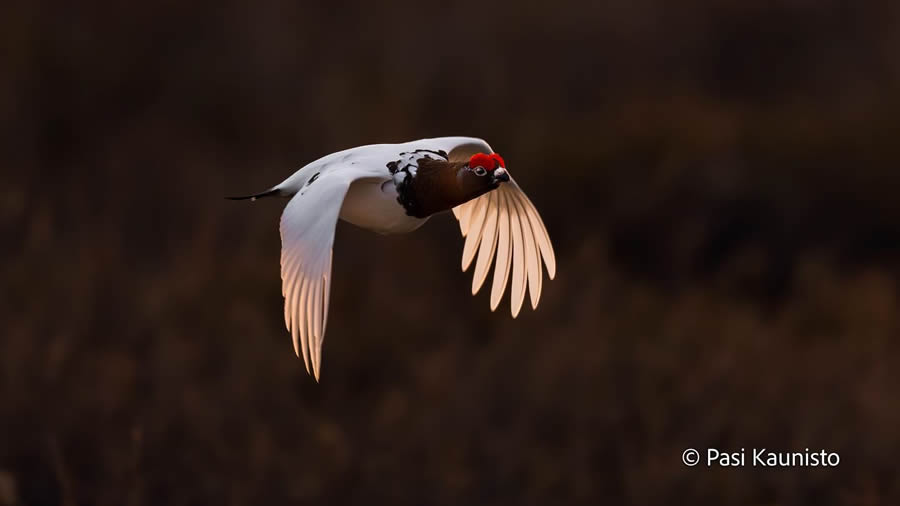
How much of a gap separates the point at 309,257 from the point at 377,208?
445mm

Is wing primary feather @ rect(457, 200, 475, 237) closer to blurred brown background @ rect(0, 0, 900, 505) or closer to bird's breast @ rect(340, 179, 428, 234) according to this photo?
bird's breast @ rect(340, 179, 428, 234)

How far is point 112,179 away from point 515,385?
3.45m

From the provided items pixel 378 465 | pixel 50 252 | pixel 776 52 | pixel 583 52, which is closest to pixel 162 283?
pixel 50 252

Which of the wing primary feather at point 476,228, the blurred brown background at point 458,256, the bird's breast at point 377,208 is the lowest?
the blurred brown background at point 458,256

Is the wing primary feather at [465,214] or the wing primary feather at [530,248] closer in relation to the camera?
the wing primary feather at [530,248]

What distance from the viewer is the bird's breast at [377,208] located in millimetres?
4387

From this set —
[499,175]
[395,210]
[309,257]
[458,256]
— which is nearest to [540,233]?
[499,175]

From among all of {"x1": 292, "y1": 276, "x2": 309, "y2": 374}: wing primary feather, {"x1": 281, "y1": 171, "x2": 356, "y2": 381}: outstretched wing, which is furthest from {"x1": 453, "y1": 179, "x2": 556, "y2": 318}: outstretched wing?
{"x1": 292, "y1": 276, "x2": 309, "y2": 374}: wing primary feather

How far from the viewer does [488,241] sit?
5.38 meters

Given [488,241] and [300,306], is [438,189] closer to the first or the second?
[300,306]

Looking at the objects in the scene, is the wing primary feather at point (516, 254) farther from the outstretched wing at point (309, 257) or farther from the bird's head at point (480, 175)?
the outstretched wing at point (309, 257)

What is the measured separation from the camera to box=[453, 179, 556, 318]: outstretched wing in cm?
530

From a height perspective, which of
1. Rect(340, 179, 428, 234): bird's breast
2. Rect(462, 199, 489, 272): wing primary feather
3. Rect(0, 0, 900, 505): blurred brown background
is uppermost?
Rect(340, 179, 428, 234): bird's breast

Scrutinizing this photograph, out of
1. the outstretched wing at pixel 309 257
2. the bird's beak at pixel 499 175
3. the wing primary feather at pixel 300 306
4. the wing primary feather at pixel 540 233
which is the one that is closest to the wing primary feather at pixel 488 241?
the wing primary feather at pixel 540 233
